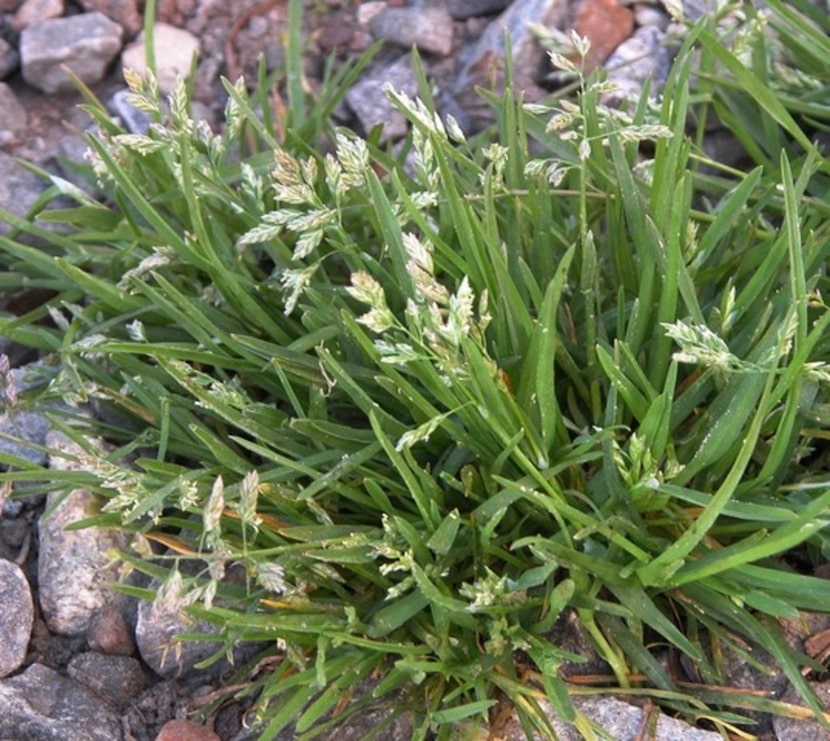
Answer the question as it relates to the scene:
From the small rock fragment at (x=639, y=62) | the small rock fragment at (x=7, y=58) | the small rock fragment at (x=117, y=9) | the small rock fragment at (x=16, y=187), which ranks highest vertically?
the small rock fragment at (x=639, y=62)

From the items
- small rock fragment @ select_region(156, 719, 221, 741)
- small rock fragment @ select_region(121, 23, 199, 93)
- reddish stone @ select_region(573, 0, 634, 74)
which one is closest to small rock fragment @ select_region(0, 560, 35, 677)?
small rock fragment @ select_region(156, 719, 221, 741)

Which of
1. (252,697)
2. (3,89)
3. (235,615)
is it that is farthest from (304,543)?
(3,89)

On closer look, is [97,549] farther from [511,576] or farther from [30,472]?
[511,576]

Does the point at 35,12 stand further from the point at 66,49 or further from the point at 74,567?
the point at 74,567

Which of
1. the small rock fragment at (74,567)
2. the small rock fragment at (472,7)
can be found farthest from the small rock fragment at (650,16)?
the small rock fragment at (74,567)

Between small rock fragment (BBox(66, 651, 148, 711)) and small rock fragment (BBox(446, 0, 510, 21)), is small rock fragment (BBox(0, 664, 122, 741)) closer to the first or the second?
small rock fragment (BBox(66, 651, 148, 711))

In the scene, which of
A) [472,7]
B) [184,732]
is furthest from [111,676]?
[472,7]

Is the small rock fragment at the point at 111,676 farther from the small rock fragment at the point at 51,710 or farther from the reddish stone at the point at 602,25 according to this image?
the reddish stone at the point at 602,25

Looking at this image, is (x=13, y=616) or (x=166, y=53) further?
(x=166, y=53)
